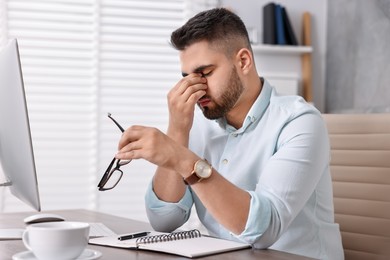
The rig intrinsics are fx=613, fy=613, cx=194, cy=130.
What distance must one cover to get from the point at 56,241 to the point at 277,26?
250cm

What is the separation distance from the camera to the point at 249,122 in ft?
5.66

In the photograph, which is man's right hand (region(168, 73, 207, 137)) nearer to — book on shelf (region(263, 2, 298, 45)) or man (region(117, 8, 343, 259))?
man (region(117, 8, 343, 259))

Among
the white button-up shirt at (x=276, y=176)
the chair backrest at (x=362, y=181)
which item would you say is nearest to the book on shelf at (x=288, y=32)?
the chair backrest at (x=362, y=181)

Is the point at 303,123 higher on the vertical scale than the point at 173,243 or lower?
higher

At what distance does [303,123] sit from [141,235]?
0.51m

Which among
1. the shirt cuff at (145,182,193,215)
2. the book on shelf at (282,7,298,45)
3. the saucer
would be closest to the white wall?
the book on shelf at (282,7,298,45)

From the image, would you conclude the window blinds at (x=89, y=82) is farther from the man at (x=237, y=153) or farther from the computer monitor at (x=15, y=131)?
the computer monitor at (x=15, y=131)

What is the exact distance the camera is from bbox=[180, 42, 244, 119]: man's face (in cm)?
171

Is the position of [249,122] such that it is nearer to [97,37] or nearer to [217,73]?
[217,73]

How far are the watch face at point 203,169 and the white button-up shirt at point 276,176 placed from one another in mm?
121

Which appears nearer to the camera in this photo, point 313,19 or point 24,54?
point 24,54

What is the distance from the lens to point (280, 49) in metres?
3.25

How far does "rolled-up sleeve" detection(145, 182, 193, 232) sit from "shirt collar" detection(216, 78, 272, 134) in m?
0.25

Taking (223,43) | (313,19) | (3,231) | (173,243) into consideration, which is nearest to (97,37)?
(313,19)
